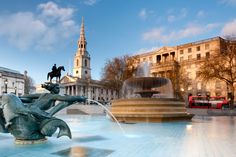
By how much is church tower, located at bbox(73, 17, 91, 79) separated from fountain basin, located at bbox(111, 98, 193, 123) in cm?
11190

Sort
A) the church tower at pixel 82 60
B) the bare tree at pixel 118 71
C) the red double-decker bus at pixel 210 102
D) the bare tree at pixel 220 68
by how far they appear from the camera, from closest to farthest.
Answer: the bare tree at pixel 220 68, the red double-decker bus at pixel 210 102, the bare tree at pixel 118 71, the church tower at pixel 82 60

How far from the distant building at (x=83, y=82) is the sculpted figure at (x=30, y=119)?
303 feet

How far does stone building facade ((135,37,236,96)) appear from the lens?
6062 cm

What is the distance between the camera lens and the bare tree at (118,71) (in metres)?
47.2

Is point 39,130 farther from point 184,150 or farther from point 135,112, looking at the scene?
point 135,112

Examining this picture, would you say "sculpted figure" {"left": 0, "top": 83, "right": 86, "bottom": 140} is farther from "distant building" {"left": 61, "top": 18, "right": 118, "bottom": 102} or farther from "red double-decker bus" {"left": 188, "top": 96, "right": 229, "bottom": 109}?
"distant building" {"left": 61, "top": 18, "right": 118, "bottom": 102}

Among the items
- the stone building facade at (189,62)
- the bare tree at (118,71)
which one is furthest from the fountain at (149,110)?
the stone building facade at (189,62)

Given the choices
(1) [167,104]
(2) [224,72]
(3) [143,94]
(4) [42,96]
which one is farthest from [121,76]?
(4) [42,96]

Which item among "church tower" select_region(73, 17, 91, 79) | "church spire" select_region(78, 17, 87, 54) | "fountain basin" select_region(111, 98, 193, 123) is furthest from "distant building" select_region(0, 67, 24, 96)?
"fountain basin" select_region(111, 98, 193, 123)

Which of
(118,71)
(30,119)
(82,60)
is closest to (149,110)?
(30,119)

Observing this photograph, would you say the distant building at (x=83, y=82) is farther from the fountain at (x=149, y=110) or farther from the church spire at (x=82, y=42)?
the fountain at (x=149, y=110)

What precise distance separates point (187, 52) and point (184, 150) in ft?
223

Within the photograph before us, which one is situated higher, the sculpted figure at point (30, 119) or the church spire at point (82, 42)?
the church spire at point (82, 42)

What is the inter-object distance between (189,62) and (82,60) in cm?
7091
